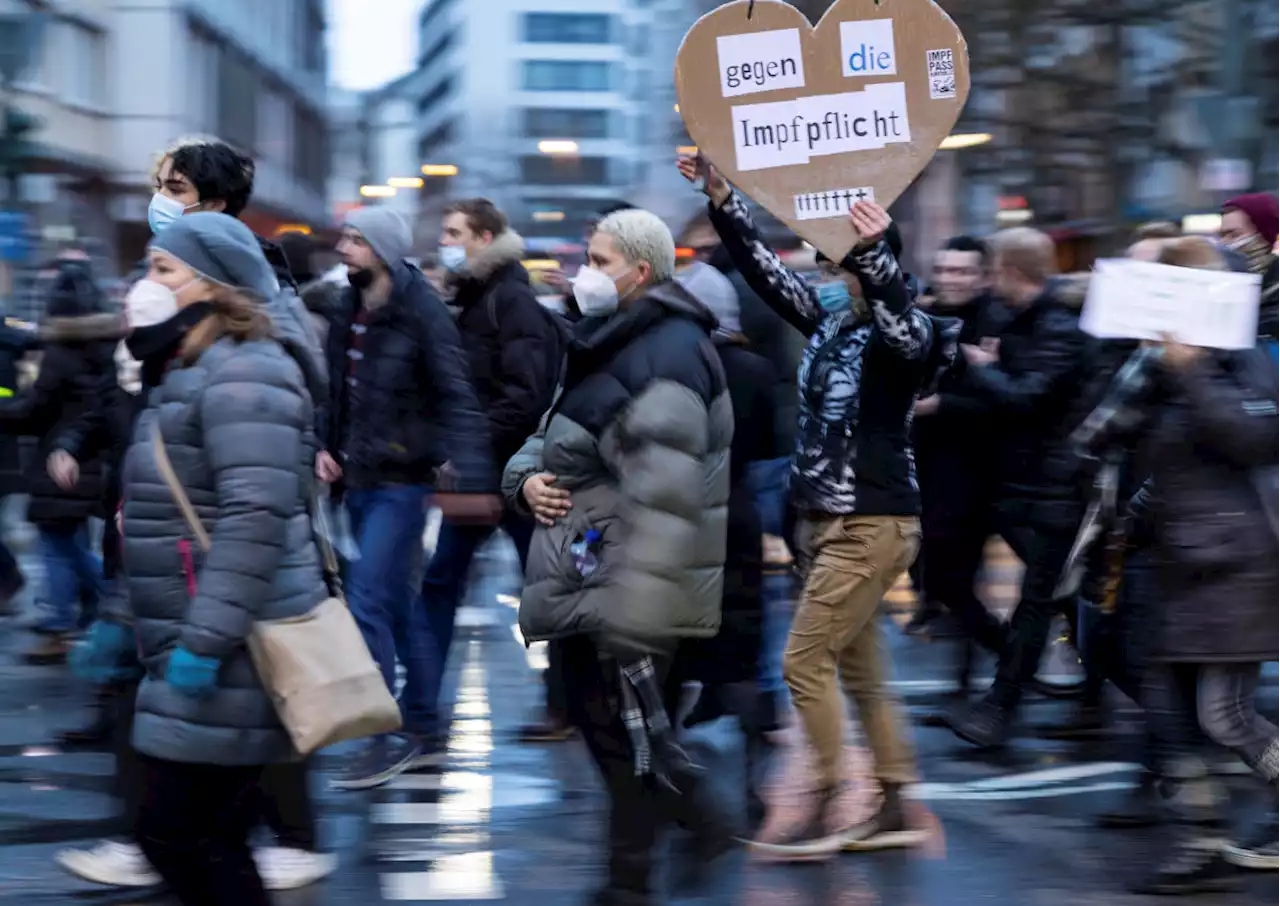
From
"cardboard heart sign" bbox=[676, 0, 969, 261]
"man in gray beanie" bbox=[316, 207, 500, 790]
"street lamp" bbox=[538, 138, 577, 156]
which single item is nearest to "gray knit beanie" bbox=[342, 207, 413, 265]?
"man in gray beanie" bbox=[316, 207, 500, 790]

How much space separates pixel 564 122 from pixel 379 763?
133799mm

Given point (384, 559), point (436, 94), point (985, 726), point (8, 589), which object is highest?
point (436, 94)

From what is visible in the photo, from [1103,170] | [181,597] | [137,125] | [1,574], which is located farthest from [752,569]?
→ [137,125]

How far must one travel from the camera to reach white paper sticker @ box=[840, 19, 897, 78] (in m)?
5.73

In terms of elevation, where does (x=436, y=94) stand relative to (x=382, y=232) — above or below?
above

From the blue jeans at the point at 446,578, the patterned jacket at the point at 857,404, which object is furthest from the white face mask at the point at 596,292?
the blue jeans at the point at 446,578

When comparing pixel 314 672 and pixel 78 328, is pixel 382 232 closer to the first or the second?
pixel 78 328

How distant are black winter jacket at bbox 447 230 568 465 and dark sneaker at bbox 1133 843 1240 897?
3.00 meters

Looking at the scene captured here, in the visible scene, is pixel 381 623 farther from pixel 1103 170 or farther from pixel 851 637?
pixel 1103 170

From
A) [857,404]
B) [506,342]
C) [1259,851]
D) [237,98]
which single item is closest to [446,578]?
[506,342]

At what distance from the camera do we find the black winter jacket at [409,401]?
691 cm

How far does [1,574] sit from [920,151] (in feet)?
21.9

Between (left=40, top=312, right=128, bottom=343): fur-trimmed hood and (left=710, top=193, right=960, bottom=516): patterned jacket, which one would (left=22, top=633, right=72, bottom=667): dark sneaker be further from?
(left=710, top=193, right=960, bottom=516): patterned jacket

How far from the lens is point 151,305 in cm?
447
